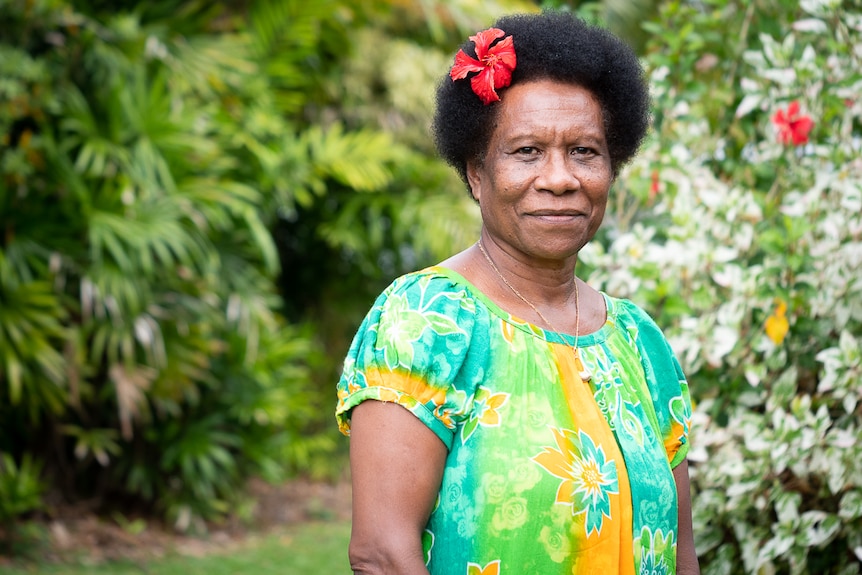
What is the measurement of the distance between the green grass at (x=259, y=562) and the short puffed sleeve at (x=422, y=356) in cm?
466

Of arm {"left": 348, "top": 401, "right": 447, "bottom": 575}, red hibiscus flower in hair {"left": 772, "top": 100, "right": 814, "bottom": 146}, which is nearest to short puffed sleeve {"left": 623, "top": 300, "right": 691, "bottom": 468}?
arm {"left": 348, "top": 401, "right": 447, "bottom": 575}

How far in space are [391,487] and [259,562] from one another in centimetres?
507

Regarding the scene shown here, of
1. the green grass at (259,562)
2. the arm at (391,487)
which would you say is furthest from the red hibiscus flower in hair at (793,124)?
the green grass at (259,562)

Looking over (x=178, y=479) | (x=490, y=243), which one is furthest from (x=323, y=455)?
(x=490, y=243)

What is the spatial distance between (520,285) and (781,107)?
6.22ft

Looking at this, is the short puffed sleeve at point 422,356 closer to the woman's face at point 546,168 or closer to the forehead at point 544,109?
the woman's face at point 546,168

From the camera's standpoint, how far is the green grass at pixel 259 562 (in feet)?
20.0

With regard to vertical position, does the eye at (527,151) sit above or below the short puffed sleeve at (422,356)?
above

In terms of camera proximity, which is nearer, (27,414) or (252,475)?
(27,414)

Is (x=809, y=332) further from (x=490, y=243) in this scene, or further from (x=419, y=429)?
(x=419, y=429)

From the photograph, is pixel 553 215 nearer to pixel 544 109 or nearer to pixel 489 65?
pixel 544 109

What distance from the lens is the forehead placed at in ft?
6.81

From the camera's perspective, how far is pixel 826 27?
356cm

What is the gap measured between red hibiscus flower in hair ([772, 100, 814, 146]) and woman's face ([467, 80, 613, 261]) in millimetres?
1535
